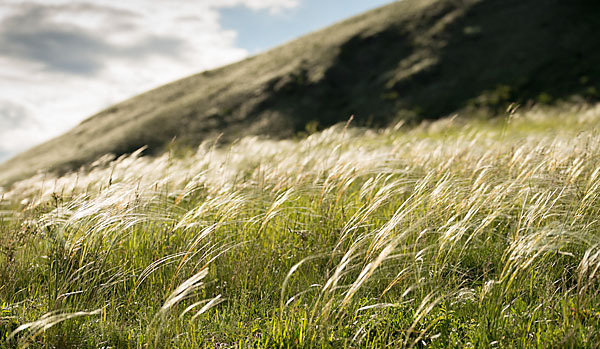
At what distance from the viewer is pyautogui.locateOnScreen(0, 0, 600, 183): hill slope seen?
22.4 meters

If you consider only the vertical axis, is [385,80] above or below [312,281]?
above

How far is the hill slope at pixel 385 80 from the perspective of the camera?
22422 millimetres

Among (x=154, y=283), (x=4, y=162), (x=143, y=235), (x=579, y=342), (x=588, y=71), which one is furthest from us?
(x=4, y=162)

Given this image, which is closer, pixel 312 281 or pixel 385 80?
pixel 312 281

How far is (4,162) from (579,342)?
34411 millimetres

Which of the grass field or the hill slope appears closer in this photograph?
the grass field

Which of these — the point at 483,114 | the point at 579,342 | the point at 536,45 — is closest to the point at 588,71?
the point at 536,45

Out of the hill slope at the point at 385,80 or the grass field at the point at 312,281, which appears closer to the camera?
the grass field at the point at 312,281

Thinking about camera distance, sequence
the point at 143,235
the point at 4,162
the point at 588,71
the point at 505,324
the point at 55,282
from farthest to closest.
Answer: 1. the point at 4,162
2. the point at 588,71
3. the point at 143,235
4. the point at 55,282
5. the point at 505,324

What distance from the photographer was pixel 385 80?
25859mm

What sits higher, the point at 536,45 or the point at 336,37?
the point at 336,37

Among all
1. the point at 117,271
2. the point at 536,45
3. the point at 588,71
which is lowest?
the point at 588,71

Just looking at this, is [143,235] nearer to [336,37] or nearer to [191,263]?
[191,263]

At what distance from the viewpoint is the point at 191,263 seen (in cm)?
257
